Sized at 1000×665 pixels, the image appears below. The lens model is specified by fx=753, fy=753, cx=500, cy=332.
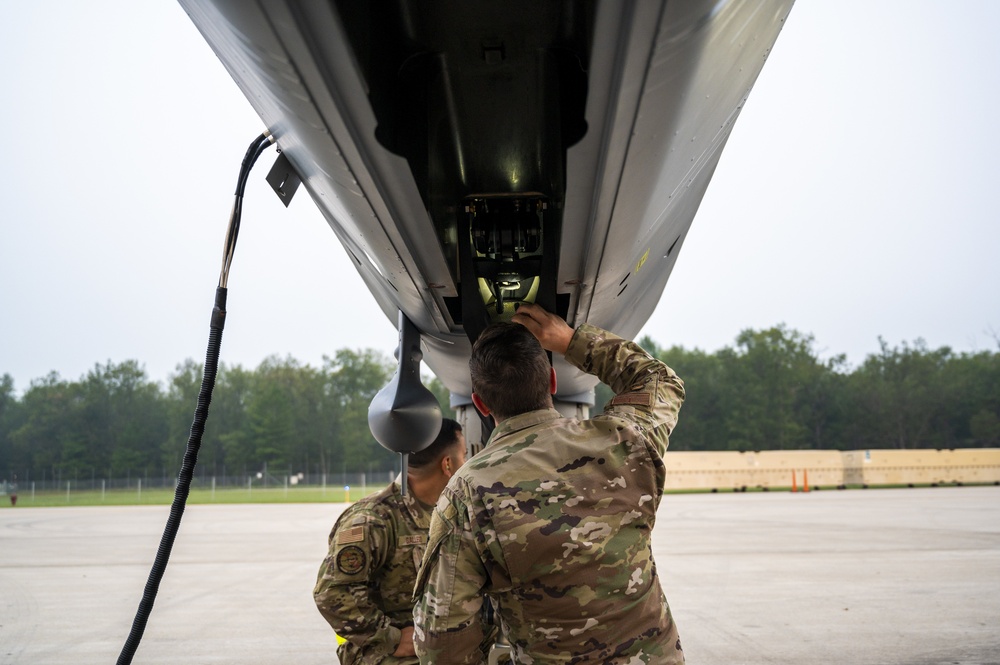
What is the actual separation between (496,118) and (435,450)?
1695 mm

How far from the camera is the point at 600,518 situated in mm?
1880

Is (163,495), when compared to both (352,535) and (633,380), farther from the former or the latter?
(633,380)

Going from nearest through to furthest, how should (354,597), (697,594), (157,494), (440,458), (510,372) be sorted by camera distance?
(510,372)
(354,597)
(440,458)
(697,594)
(157,494)

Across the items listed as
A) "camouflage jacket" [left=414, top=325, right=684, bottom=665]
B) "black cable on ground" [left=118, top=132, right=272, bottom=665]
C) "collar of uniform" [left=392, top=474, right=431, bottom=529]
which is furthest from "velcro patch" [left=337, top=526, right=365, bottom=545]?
"camouflage jacket" [left=414, top=325, right=684, bottom=665]

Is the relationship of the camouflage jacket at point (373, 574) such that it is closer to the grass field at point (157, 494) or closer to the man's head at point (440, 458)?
the man's head at point (440, 458)

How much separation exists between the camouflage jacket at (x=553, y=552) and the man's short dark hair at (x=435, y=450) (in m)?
1.15

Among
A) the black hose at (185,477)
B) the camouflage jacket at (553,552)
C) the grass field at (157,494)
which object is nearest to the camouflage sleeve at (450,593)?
the camouflage jacket at (553,552)

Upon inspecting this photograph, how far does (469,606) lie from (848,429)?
61.7 m

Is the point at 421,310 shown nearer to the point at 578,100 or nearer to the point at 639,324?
the point at 578,100

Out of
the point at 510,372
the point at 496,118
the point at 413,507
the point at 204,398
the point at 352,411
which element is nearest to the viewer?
the point at 496,118

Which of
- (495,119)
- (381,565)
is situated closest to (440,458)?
(381,565)

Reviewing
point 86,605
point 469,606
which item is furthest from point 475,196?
point 86,605

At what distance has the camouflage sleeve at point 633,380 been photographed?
2.05m

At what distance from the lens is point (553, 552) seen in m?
1.82
